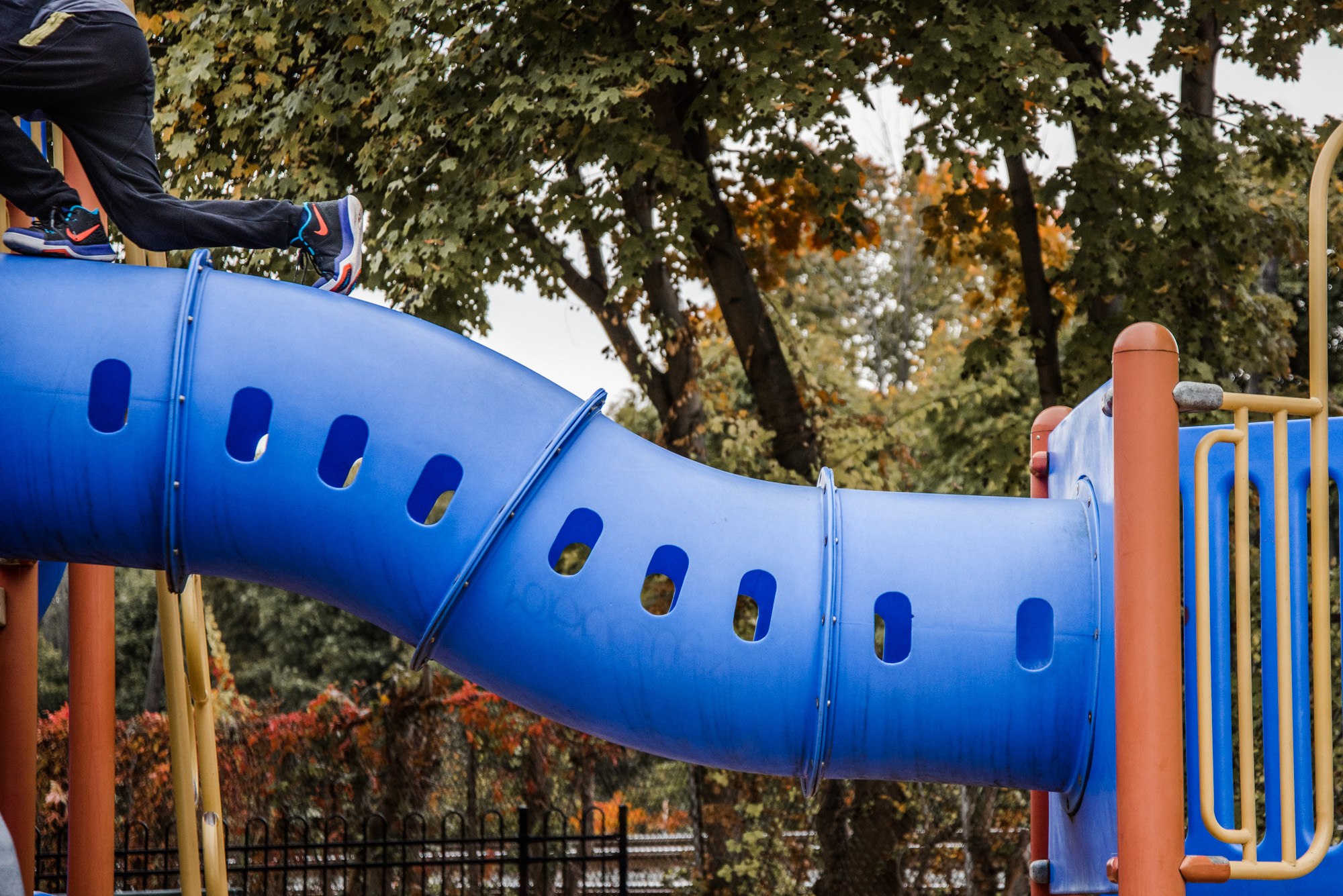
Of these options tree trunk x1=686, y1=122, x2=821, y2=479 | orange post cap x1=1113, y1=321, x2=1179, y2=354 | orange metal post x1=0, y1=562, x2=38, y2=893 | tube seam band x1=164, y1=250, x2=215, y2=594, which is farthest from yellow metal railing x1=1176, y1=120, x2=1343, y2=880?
tree trunk x1=686, y1=122, x2=821, y2=479

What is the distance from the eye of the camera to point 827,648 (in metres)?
3.19

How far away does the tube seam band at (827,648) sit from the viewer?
3.19 metres

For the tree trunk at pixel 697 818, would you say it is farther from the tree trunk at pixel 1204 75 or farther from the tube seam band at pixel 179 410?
the tube seam band at pixel 179 410

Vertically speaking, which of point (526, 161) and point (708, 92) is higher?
point (708, 92)

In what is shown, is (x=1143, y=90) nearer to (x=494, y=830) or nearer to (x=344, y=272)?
(x=344, y=272)

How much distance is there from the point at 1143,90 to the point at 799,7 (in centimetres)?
261

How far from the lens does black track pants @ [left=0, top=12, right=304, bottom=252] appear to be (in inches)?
121

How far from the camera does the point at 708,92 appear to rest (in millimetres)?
8008

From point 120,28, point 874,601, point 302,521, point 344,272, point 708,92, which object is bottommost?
point 874,601

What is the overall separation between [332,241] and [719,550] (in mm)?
1452

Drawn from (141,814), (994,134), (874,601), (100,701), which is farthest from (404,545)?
(141,814)

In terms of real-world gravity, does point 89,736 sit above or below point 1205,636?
below

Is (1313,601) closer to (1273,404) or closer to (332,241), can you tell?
(1273,404)

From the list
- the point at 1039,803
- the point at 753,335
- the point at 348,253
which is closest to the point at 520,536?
the point at 348,253
